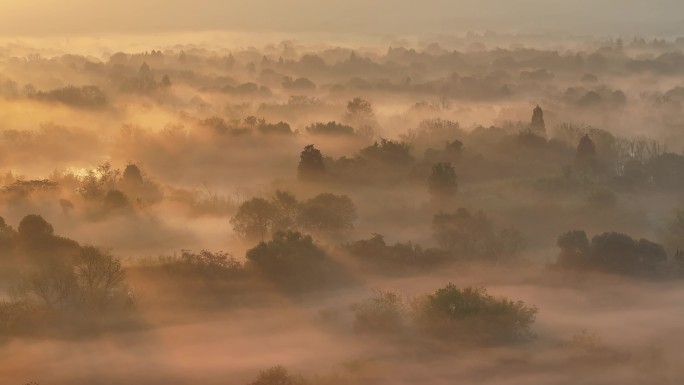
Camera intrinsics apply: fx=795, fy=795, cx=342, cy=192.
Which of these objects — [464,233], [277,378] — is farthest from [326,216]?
[277,378]

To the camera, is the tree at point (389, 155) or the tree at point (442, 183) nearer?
the tree at point (442, 183)

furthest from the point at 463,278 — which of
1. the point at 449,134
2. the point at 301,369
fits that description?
the point at 449,134

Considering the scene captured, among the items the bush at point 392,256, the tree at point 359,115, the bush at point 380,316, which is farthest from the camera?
the tree at point 359,115

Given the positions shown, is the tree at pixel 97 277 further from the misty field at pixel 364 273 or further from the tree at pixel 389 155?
the tree at pixel 389 155

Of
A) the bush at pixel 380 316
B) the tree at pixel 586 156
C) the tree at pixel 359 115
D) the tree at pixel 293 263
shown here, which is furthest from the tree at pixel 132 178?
the tree at pixel 359 115

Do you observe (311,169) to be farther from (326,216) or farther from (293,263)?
(293,263)

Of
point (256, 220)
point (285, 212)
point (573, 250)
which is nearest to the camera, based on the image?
point (573, 250)

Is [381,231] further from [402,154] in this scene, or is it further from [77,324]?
[77,324]
